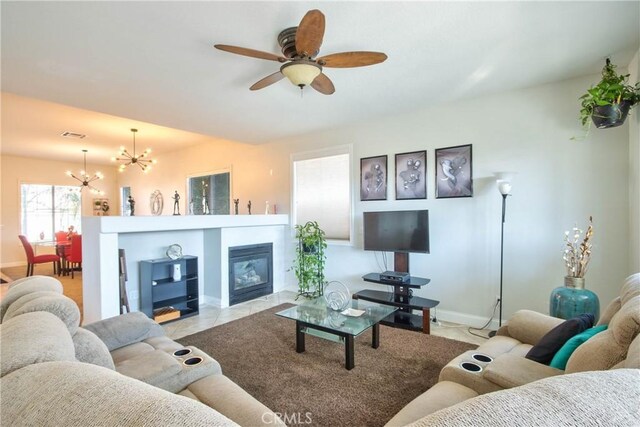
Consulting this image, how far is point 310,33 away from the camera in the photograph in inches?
71.5

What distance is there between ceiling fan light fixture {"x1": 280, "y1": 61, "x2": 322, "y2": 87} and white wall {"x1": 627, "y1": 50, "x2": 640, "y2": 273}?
2.67 metres

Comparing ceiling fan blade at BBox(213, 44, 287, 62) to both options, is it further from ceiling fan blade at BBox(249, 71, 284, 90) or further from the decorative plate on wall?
the decorative plate on wall

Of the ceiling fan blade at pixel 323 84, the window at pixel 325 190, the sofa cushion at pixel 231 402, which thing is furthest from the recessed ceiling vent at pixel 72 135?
the sofa cushion at pixel 231 402

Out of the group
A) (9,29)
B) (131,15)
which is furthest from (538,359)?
(9,29)

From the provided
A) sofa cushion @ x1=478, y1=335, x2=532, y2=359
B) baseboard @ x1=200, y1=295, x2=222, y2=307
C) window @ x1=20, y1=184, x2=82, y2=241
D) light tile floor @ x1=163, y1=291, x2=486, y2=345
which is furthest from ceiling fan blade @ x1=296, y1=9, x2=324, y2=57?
window @ x1=20, y1=184, x2=82, y2=241

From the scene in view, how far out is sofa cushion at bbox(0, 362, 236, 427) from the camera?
21.7 inches

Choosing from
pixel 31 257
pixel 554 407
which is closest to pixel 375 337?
pixel 554 407

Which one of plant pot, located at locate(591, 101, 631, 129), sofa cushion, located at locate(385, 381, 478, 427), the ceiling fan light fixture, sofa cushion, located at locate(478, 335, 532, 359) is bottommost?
sofa cushion, located at locate(478, 335, 532, 359)

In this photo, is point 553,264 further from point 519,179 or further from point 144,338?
point 144,338

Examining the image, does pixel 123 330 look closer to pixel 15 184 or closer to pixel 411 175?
pixel 411 175

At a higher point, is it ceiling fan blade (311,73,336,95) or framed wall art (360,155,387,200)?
ceiling fan blade (311,73,336,95)

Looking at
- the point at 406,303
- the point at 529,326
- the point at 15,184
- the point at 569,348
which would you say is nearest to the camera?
the point at 569,348

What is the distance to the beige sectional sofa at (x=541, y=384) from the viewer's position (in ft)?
1.79

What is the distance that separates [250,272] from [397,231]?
8.09ft
